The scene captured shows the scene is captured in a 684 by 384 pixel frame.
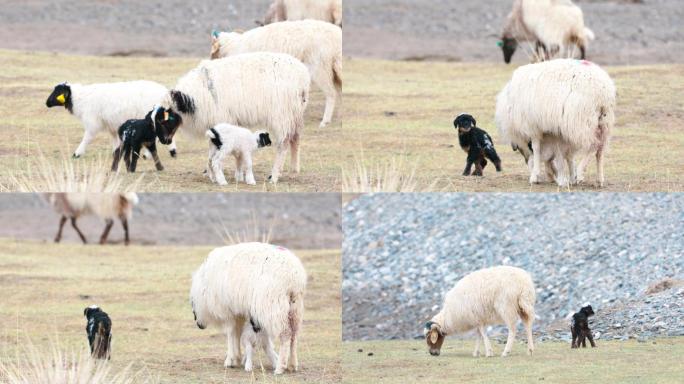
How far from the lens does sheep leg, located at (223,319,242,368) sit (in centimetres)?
1709

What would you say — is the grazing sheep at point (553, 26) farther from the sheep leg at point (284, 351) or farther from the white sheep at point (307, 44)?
the sheep leg at point (284, 351)

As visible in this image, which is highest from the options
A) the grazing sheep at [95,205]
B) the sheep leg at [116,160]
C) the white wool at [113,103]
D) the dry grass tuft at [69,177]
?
the white wool at [113,103]

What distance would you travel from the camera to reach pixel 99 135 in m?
25.0

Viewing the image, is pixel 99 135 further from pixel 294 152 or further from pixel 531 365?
pixel 531 365

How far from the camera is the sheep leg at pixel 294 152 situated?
20.4m

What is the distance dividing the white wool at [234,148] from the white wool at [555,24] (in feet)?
44.7

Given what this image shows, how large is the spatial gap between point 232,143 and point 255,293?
3331 mm

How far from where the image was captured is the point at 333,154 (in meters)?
24.1

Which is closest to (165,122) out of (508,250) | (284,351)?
(284,351)

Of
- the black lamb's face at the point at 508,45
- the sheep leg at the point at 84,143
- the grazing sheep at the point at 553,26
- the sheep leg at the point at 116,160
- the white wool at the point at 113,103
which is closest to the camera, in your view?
the sheep leg at the point at 116,160

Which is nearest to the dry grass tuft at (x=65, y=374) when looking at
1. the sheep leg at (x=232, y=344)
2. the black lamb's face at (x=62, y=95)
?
the sheep leg at (x=232, y=344)

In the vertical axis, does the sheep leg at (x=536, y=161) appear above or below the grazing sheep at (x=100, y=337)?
above

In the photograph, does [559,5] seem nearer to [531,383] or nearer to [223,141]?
[223,141]

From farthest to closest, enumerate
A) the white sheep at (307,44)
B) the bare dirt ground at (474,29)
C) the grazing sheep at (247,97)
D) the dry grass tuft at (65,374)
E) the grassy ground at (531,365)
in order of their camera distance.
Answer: the bare dirt ground at (474,29), the white sheep at (307,44), the grazing sheep at (247,97), the grassy ground at (531,365), the dry grass tuft at (65,374)
